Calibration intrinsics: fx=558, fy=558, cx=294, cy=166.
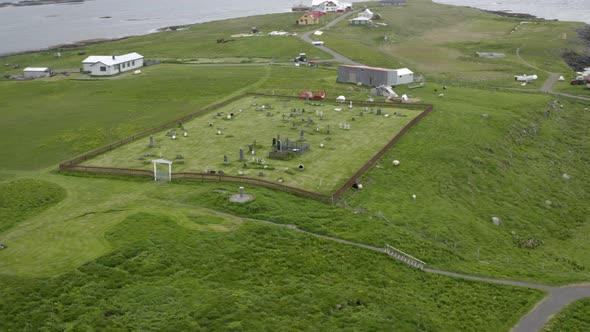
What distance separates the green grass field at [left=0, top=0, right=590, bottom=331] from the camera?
1123 inches

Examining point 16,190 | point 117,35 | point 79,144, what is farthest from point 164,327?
point 117,35

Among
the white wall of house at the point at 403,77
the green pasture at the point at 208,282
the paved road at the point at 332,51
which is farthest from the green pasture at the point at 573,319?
the paved road at the point at 332,51

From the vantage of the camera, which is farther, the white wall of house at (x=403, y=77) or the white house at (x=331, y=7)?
the white house at (x=331, y=7)

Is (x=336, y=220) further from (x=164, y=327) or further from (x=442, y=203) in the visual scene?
(x=164, y=327)

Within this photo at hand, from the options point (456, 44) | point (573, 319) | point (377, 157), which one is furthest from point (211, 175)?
point (456, 44)

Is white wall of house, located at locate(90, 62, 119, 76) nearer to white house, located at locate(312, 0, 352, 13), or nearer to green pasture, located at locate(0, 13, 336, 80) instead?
green pasture, located at locate(0, 13, 336, 80)

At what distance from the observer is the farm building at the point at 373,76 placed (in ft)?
268

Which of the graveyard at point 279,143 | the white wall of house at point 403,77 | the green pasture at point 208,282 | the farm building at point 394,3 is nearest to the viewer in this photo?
the green pasture at point 208,282

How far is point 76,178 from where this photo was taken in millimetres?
46188

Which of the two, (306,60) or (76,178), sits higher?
(306,60)

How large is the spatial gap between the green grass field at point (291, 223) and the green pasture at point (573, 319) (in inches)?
4.7

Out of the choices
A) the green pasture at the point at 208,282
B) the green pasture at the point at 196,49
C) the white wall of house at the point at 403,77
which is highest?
the green pasture at the point at 196,49

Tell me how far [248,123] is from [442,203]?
24.9m

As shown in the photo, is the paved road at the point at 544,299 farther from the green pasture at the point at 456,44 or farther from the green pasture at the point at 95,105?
the green pasture at the point at 456,44
